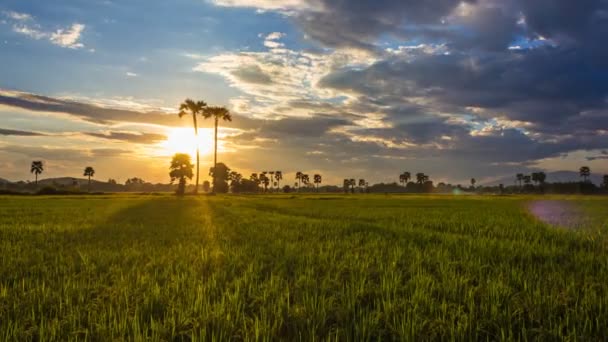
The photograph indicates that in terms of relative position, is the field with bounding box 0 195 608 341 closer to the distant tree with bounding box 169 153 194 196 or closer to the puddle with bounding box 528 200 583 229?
the puddle with bounding box 528 200 583 229

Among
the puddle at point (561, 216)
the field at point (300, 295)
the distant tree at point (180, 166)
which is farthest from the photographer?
the distant tree at point (180, 166)

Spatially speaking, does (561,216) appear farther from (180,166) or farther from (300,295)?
(180,166)

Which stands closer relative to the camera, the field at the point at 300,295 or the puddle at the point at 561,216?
the field at the point at 300,295

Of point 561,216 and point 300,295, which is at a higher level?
point 300,295

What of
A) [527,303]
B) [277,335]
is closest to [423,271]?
[527,303]

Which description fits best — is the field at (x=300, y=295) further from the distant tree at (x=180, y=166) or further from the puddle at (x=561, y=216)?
the distant tree at (x=180, y=166)

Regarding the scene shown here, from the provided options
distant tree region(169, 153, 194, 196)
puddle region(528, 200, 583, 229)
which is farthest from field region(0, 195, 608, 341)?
distant tree region(169, 153, 194, 196)

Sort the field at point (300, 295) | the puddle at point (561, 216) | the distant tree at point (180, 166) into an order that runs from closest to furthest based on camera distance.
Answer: the field at point (300, 295) → the puddle at point (561, 216) → the distant tree at point (180, 166)

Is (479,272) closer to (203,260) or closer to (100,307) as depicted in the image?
(203,260)

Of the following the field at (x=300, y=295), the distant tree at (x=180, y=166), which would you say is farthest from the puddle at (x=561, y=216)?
the distant tree at (x=180, y=166)

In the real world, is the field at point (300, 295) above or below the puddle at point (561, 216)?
above

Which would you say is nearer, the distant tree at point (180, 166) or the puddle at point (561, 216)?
the puddle at point (561, 216)

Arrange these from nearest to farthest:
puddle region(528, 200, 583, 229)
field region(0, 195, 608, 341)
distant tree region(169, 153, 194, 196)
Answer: field region(0, 195, 608, 341)
puddle region(528, 200, 583, 229)
distant tree region(169, 153, 194, 196)

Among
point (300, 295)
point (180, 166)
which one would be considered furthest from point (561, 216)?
point (180, 166)
